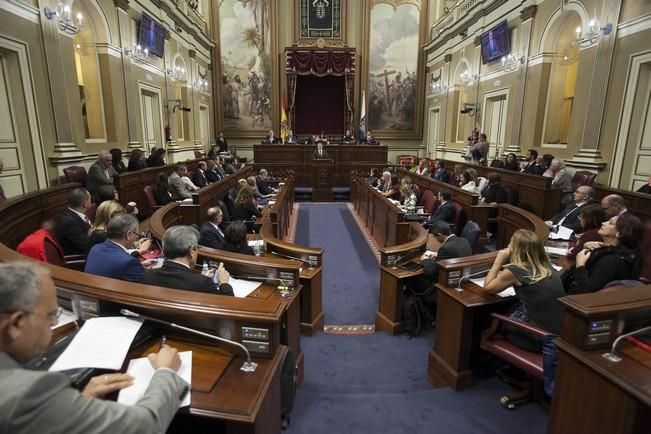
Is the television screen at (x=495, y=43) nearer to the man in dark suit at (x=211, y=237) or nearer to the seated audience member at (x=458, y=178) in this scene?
the seated audience member at (x=458, y=178)

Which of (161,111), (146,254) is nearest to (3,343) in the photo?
(146,254)

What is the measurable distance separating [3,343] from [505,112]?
35.2 feet

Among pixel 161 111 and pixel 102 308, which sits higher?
pixel 161 111

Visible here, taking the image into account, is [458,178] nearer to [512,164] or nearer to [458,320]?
[512,164]

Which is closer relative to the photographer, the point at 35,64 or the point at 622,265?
the point at 622,265

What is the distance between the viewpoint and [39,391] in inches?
32.6

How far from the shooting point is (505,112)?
31.6 ft

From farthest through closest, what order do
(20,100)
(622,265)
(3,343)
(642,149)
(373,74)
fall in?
(373,74) → (642,149) → (20,100) → (622,265) → (3,343)

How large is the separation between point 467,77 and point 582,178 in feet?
20.3

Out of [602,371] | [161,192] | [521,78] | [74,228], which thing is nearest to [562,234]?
[602,371]

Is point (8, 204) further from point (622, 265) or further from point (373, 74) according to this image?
point (373, 74)

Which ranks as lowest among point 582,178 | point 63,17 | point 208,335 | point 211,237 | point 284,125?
point 211,237

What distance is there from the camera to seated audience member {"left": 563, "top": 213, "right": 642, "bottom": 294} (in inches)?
95.0

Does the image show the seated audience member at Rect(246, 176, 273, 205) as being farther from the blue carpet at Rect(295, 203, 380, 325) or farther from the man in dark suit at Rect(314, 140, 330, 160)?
the man in dark suit at Rect(314, 140, 330, 160)
